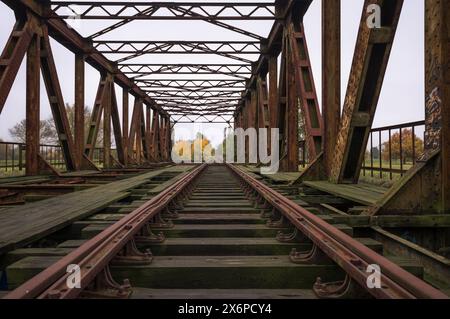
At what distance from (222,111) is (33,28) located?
2974 centimetres

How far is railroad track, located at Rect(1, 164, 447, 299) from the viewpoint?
203 centimetres

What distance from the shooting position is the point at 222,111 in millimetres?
39500

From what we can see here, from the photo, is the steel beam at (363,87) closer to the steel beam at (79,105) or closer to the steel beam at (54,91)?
the steel beam at (54,91)

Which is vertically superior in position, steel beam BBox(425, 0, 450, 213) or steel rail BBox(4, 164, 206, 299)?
steel beam BBox(425, 0, 450, 213)

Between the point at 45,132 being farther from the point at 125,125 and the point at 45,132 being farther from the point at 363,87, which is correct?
the point at 363,87

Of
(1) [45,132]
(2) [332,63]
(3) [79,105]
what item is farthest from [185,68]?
(1) [45,132]

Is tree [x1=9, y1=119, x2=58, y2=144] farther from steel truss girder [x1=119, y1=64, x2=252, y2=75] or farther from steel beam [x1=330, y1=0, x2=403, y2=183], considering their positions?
steel beam [x1=330, y1=0, x2=403, y2=183]

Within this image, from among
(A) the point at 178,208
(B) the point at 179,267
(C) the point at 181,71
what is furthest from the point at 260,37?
(B) the point at 179,267

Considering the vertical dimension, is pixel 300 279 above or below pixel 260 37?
below

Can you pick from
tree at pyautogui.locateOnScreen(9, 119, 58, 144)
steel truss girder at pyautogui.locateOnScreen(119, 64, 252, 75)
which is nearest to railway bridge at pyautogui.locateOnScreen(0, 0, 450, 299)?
steel truss girder at pyautogui.locateOnScreen(119, 64, 252, 75)

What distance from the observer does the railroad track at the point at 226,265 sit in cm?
203

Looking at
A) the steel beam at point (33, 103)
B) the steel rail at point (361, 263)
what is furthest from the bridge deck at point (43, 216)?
the steel beam at point (33, 103)

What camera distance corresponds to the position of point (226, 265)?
266 centimetres
